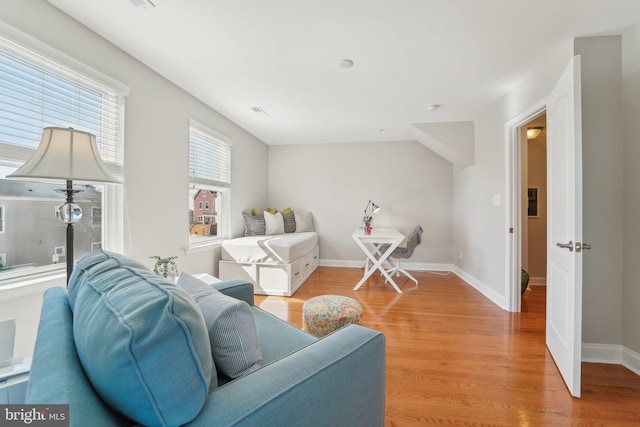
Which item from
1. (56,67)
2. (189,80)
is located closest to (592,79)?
(189,80)

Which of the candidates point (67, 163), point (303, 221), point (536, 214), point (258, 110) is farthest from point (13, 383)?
point (536, 214)

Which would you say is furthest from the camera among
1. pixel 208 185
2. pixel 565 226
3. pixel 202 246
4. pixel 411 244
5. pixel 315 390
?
pixel 411 244

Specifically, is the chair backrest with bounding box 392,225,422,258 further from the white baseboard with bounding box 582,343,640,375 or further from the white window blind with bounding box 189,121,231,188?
the white window blind with bounding box 189,121,231,188

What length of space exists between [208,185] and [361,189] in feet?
8.98

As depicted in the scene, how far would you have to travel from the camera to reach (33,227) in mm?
1706

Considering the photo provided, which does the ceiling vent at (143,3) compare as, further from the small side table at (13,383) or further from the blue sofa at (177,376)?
the small side table at (13,383)

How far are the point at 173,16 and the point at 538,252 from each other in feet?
16.3

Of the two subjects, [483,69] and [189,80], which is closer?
[483,69]

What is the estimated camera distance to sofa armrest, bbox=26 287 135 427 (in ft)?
1.63

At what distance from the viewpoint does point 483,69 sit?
2439mm

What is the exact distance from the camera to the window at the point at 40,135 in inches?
60.9

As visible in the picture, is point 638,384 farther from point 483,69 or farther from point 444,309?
point 483,69

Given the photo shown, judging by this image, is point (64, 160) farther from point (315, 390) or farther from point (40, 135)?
point (315, 390)

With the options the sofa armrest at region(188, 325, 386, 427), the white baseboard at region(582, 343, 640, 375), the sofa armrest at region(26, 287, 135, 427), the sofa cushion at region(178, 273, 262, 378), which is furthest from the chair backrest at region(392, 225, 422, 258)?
the sofa armrest at region(26, 287, 135, 427)
